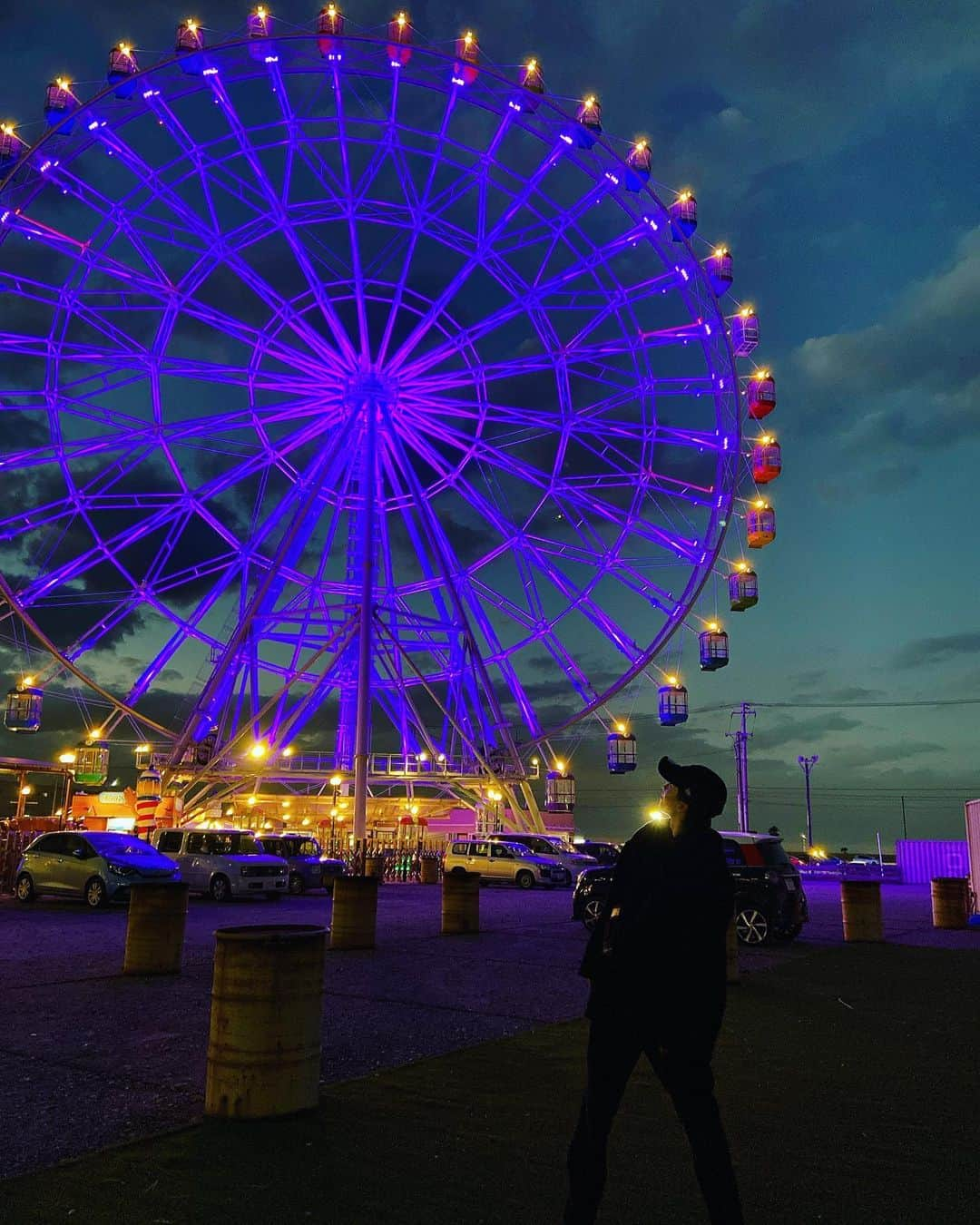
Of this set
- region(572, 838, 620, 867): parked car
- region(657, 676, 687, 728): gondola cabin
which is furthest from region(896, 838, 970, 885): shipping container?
region(657, 676, 687, 728): gondola cabin

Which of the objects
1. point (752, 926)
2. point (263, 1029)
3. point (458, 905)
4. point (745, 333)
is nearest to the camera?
point (263, 1029)

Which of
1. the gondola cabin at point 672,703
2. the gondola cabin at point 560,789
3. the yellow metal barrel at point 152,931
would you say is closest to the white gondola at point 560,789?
the gondola cabin at point 560,789

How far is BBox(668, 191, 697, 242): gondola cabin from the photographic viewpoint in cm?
2764

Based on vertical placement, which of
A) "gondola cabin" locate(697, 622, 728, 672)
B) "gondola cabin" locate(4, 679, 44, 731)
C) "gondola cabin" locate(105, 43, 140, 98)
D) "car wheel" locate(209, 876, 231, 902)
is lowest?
"car wheel" locate(209, 876, 231, 902)

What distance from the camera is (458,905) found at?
52.8 feet

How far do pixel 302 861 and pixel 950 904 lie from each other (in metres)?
17.3

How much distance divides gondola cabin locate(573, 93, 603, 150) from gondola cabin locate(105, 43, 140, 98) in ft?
36.3

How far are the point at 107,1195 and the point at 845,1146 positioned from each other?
3.58 metres

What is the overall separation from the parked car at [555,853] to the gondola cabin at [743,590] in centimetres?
989

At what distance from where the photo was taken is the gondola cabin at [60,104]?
78.6ft

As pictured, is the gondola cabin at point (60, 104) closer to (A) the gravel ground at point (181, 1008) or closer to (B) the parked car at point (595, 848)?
(A) the gravel ground at point (181, 1008)

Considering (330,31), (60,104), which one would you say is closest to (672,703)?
(330,31)

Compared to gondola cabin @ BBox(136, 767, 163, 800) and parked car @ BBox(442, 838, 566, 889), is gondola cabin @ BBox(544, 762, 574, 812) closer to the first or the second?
parked car @ BBox(442, 838, 566, 889)

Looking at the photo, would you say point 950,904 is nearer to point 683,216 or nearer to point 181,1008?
point 181,1008
